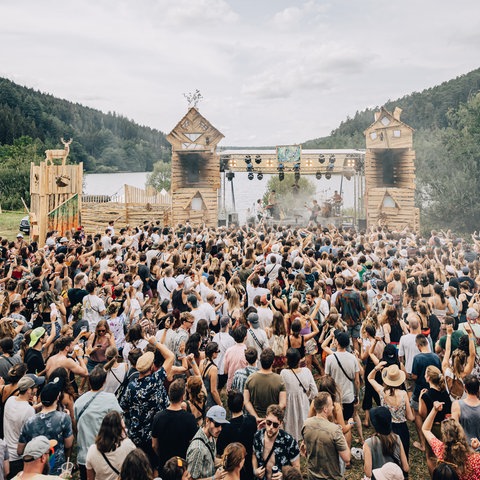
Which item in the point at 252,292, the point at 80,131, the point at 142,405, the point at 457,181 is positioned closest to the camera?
the point at 142,405

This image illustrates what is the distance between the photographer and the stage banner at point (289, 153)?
22.2 metres

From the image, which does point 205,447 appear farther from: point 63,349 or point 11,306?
point 11,306

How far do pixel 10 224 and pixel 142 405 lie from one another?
27048 millimetres

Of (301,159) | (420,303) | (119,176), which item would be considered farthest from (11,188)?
(119,176)

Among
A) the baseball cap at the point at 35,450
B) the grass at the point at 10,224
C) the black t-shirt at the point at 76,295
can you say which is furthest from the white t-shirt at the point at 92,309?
the grass at the point at 10,224

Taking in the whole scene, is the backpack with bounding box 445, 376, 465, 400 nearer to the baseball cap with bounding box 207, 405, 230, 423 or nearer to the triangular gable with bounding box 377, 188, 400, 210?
the baseball cap with bounding box 207, 405, 230, 423

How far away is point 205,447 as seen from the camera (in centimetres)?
311

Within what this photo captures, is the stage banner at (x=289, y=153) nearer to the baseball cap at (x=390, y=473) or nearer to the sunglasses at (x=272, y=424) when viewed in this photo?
the sunglasses at (x=272, y=424)

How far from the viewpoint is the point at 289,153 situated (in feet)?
72.9

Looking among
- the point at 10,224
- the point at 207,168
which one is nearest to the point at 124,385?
the point at 207,168

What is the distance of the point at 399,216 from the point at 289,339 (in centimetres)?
1909

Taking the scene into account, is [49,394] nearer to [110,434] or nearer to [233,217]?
[110,434]

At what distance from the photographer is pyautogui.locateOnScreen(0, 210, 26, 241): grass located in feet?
76.3

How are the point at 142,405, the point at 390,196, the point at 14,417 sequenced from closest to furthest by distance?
1. the point at 14,417
2. the point at 142,405
3. the point at 390,196
